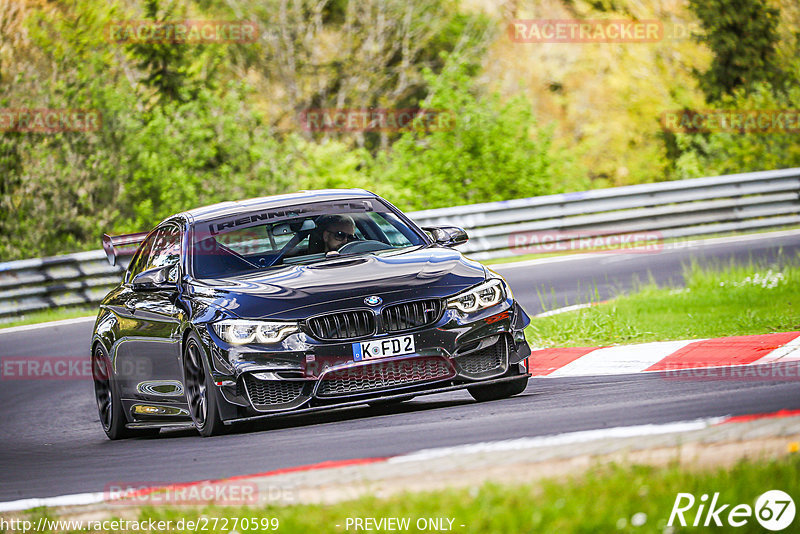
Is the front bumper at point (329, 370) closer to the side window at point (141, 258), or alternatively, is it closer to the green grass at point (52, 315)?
the side window at point (141, 258)

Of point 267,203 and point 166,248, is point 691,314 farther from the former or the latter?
point 166,248

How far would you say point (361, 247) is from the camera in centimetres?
878

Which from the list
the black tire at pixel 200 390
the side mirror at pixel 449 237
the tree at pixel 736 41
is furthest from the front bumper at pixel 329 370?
the tree at pixel 736 41

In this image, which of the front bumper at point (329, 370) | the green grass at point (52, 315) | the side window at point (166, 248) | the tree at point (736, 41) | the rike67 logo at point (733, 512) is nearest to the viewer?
the rike67 logo at point (733, 512)

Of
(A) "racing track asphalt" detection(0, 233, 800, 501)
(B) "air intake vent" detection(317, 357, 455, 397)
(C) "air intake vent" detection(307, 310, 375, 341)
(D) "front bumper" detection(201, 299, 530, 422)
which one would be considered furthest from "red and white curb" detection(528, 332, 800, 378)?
(C) "air intake vent" detection(307, 310, 375, 341)

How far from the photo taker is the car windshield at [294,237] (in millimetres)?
8516

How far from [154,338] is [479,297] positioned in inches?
90.2

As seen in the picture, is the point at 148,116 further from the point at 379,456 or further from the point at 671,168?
the point at 379,456

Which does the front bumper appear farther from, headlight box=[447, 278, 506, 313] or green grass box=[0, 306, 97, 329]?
green grass box=[0, 306, 97, 329]

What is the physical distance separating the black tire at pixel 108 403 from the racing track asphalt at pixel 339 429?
173 mm

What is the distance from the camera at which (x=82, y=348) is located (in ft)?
47.0

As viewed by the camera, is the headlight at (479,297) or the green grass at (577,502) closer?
the green grass at (577,502)

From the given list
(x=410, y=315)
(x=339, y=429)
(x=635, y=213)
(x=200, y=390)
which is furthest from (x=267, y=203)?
(x=635, y=213)

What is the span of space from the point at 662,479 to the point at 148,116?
24.2 metres
